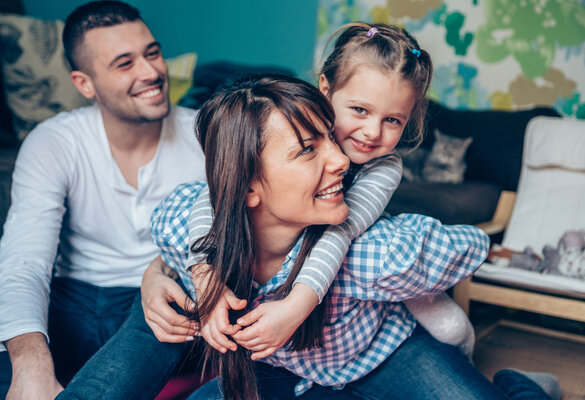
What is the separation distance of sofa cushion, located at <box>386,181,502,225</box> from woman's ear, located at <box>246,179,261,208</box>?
132 cm

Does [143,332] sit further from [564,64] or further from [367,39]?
[564,64]

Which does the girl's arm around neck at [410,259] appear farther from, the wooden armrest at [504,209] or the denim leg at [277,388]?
the wooden armrest at [504,209]

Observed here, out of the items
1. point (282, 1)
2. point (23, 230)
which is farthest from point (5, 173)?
point (282, 1)

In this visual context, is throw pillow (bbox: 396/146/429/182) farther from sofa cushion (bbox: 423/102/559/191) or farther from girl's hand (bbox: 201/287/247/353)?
girl's hand (bbox: 201/287/247/353)

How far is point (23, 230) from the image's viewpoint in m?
1.45

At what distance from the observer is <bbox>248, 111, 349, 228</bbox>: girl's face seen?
100cm

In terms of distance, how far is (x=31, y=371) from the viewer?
3.77 feet

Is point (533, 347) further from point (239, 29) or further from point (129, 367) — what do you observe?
point (239, 29)

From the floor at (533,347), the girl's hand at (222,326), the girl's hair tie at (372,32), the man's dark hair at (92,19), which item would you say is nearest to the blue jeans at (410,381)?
the girl's hand at (222,326)

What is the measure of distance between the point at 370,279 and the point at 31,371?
770 mm

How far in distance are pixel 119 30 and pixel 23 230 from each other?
741 mm

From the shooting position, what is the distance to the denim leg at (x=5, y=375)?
4.18 ft

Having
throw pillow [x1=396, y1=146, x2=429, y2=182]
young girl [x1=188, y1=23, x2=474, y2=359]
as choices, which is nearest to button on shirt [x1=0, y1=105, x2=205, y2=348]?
young girl [x1=188, y1=23, x2=474, y2=359]

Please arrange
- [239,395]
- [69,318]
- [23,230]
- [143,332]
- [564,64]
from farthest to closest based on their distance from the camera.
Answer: [564,64] < [69,318] < [23,230] < [143,332] < [239,395]
